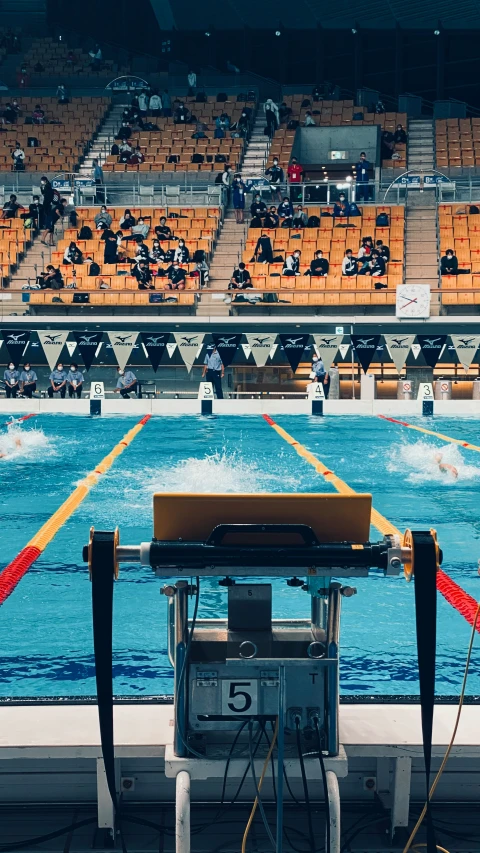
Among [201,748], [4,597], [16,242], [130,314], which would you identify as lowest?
[4,597]

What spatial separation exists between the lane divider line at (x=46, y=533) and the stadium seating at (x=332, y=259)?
929 centimetres

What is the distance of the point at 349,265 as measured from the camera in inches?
810

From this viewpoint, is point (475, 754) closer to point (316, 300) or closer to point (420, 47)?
point (316, 300)

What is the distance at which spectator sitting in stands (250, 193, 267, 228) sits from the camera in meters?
22.7

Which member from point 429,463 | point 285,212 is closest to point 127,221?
point 285,212

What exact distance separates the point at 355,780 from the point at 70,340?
17.0 m

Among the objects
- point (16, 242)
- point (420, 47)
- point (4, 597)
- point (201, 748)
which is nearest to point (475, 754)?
point (201, 748)

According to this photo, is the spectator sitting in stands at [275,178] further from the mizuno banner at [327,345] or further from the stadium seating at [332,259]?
the mizuno banner at [327,345]

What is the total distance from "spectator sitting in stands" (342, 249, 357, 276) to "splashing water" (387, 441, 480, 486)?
849 centimetres

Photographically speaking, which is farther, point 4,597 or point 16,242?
point 16,242

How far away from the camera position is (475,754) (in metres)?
2.67

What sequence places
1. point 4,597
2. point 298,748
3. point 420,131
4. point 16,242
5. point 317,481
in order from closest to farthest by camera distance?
1. point 298,748
2. point 4,597
3. point 317,481
4. point 16,242
5. point 420,131

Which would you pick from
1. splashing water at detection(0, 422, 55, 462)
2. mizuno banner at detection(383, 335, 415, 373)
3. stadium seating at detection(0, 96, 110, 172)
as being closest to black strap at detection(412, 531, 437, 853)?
splashing water at detection(0, 422, 55, 462)

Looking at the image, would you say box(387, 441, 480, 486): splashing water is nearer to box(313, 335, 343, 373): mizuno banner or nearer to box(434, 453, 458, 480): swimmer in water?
box(434, 453, 458, 480): swimmer in water
